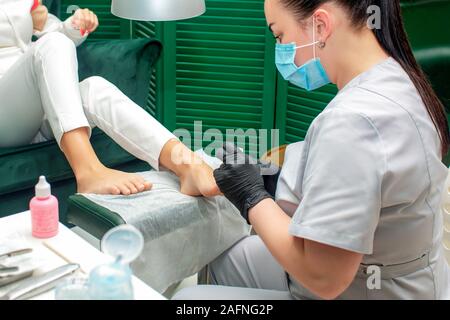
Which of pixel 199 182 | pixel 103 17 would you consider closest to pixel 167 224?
pixel 199 182

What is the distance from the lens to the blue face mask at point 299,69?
1.26m

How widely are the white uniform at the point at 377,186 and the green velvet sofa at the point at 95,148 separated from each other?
897mm

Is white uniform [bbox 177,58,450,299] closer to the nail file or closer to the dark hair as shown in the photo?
the dark hair

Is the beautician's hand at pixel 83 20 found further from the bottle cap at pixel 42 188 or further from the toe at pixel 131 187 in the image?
the bottle cap at pixel 42 188

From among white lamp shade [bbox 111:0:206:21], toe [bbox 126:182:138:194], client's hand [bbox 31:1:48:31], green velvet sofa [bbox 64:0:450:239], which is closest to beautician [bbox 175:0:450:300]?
toe [bbox 126:182:138:194]

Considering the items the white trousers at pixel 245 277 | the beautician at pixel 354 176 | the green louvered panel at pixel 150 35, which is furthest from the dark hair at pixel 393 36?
the green louvered panel at pixel 150 35

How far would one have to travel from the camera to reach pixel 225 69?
255cm

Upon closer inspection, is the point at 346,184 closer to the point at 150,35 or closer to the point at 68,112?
the point at 68,112

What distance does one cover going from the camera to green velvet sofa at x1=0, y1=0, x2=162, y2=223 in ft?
6.20

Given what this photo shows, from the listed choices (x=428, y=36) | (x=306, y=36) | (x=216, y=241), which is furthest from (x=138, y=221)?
(x=428, y=36)

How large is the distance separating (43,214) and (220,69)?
1.50 m

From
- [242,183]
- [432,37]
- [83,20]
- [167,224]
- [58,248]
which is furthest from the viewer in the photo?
[83,20]

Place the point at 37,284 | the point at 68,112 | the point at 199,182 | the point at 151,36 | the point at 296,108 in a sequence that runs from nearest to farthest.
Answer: the point at 37,284 < the point at 199,182 < the point at 68,112 < the point at 296,108 < the point at 151,36

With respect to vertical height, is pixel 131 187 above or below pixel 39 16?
below
